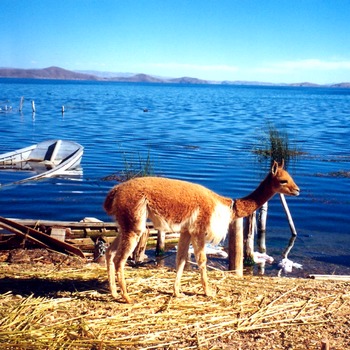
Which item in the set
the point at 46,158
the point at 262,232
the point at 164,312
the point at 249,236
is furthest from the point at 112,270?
the point at 46,158

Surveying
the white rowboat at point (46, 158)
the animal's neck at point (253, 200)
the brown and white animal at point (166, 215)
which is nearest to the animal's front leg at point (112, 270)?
the brown and white animal at point (166, 215)

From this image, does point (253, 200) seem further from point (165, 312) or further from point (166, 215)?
point (165, 312)

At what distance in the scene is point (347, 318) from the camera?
7031mm

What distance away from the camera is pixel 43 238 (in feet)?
36.6

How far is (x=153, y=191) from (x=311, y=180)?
19343 mm

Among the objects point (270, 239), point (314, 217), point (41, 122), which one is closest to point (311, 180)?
point (314, 217)

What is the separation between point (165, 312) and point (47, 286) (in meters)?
2.08

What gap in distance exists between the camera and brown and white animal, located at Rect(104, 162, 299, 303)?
7.16m

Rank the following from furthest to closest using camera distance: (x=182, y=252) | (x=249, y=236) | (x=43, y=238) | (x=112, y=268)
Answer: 1. (x=249, y=236)
2. (x=43, y=238)
3. (x=182, y=252)
4. (x=112, y=268)

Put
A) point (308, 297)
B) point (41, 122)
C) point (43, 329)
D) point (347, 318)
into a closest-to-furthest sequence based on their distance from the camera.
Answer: point (43, 329)
point (347, 318)
point (308, 297)
point (41, 122)

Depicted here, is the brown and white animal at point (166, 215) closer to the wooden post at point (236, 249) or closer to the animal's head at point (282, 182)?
the animal's head at point (282, 182)

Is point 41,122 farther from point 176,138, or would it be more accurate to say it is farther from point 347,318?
point 347,318

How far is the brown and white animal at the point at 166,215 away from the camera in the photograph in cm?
716

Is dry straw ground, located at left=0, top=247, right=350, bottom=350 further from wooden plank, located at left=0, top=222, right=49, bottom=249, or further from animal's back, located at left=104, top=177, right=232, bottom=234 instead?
wooden plank, located at left=0, top=222, right=49, bottom=249
